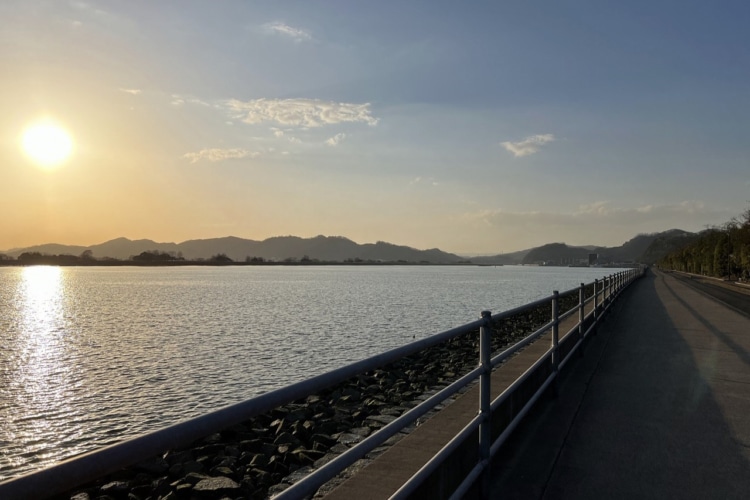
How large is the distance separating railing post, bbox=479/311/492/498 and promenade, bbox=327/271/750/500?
0.21 meters

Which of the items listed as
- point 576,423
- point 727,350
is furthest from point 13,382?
point 727,350

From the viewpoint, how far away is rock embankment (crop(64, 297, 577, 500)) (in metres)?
8.16

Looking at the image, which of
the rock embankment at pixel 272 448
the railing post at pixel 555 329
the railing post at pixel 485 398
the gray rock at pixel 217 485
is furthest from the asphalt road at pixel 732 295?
the railing post at pixel 485 398

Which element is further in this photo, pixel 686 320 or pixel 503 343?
pixel 503 343

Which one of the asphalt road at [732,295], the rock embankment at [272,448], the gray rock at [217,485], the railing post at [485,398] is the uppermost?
the railing post at [485,398]

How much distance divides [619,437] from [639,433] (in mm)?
342

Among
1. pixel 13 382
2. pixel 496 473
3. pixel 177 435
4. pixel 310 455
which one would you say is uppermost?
pixel 177 435

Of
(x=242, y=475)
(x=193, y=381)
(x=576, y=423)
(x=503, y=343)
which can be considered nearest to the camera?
(x=576, y=423)

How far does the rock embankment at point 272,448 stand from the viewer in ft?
26.8

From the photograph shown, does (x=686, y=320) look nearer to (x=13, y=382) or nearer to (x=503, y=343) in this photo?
(x=503, y=343)

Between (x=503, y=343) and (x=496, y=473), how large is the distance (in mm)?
18127

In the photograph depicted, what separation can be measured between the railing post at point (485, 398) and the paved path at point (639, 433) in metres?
0.34

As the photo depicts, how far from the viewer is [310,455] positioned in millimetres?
9297

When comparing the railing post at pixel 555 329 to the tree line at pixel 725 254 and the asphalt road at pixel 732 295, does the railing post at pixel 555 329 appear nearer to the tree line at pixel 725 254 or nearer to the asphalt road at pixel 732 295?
the asphalt road at pixel 732 295
